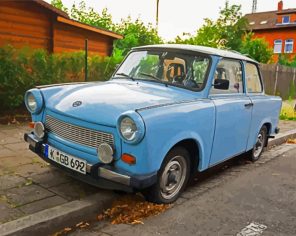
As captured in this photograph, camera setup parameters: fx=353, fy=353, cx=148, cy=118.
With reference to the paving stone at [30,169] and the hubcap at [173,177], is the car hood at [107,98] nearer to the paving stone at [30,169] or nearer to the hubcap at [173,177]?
the hubcap at [173,177]

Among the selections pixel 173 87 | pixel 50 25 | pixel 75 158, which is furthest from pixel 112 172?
pixel 50 25

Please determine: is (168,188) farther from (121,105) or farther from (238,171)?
(238,171)

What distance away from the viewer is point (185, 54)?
4.71 metres

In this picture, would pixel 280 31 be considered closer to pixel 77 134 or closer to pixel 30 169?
pixel 30 169

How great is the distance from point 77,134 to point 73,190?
0.70 m

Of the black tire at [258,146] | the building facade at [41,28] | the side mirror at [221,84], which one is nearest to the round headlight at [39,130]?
the side mirror at [221,84]

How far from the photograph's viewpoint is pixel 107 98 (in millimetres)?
3881

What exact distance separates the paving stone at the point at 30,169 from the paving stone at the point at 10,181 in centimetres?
15

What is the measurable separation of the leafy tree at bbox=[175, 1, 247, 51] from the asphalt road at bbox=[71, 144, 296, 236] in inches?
890

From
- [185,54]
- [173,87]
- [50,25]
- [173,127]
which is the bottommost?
[173,127]

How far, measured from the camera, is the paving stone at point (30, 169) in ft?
14.5

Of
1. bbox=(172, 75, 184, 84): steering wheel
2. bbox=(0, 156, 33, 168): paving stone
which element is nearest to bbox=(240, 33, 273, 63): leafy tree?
bbox=(172, 75, 184, 84): steering wheel

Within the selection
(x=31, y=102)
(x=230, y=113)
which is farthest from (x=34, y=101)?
(x=230, y=113)

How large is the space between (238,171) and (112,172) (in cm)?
297
